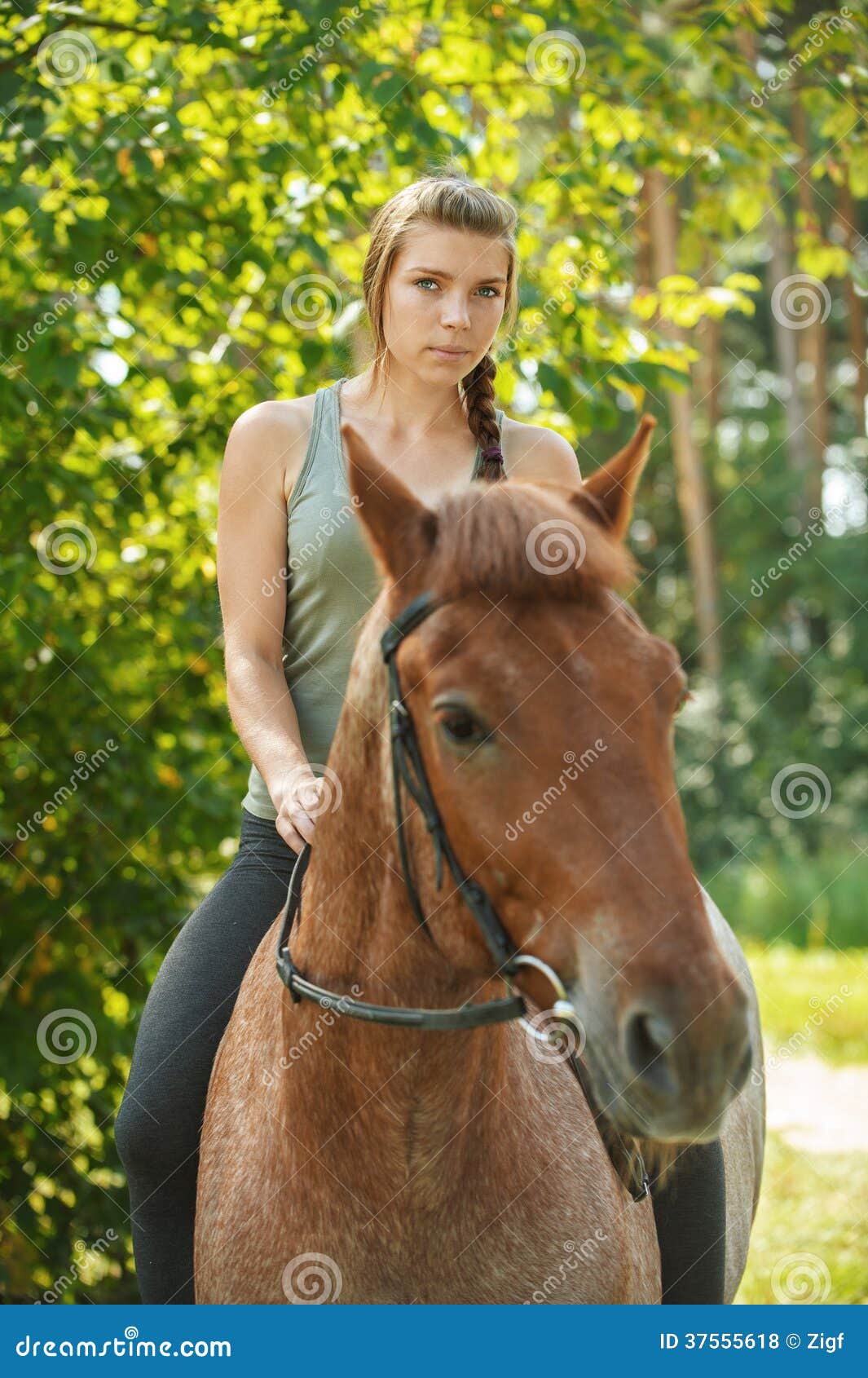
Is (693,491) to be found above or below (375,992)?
above

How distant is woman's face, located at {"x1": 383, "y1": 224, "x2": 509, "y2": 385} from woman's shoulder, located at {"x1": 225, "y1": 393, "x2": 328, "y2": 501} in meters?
0.30

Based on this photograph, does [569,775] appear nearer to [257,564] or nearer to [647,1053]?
[647,1053]

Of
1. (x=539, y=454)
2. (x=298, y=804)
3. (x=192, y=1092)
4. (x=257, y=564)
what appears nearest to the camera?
(x=298, y=804)

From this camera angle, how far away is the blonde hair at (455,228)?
2781 millimetres

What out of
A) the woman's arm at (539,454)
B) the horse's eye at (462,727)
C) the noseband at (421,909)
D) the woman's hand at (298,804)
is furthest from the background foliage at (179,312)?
the horse's eye at (462,727)

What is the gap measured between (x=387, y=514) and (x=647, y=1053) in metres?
0.96

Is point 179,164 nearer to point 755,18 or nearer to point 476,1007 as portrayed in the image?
point 755,18

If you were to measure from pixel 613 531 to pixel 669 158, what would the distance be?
398 centimetres

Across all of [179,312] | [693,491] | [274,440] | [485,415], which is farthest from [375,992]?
[693,491]

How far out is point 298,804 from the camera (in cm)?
241

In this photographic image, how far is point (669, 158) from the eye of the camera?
5.46m

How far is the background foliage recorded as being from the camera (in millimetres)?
4668

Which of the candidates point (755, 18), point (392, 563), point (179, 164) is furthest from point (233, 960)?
point (755, 18)

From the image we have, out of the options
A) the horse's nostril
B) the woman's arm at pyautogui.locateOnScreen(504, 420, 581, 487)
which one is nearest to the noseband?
the horse's nostril
